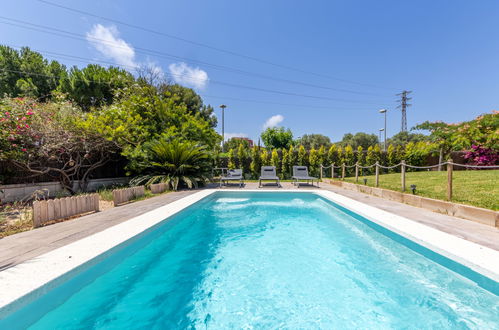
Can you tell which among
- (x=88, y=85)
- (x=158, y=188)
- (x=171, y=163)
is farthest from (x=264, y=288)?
(x=88, y=85)

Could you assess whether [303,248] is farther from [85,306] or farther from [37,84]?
[37,84]

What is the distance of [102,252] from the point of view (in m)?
2.37

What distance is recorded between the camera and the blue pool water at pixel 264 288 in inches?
76.0

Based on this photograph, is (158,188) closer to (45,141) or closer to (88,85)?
(45,141)

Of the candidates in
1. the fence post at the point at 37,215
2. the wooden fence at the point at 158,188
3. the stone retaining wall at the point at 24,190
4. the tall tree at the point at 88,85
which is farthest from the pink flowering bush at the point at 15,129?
the tall tree at the point at 88,85

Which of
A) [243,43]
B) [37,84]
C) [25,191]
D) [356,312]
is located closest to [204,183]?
[25,191]

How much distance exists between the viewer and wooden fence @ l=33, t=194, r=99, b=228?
10.8 feet

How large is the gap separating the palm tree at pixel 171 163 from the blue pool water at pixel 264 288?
4.29m

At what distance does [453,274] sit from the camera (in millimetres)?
2324

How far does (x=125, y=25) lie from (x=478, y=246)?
14995mm

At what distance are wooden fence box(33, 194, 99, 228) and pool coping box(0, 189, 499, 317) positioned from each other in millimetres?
1306

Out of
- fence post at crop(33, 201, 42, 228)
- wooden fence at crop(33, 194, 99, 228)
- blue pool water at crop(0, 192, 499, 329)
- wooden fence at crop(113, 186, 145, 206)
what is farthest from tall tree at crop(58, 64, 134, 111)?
blue pool water at crop(0, 192, 499, 329)

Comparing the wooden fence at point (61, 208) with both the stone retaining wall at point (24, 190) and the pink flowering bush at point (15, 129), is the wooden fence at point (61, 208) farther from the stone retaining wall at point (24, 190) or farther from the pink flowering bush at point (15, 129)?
the pink flowering bush at point (15, 129)

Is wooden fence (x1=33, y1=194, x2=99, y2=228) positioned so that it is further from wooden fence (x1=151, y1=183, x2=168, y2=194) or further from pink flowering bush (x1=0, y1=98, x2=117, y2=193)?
pink flowering bush (x1=0, y1=98, x2=117, y2=193)
